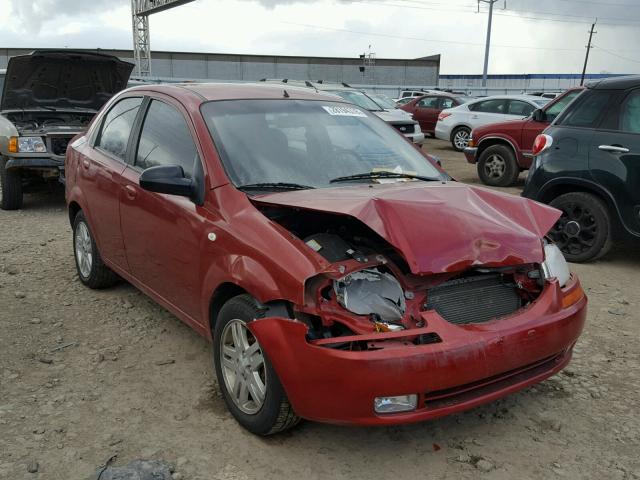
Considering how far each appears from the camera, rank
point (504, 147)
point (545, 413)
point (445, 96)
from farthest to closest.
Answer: point (445, 96), point (504, 147), point (545, 413)

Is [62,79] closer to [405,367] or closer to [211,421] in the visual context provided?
[211,421]

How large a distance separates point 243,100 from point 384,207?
1.44 meters

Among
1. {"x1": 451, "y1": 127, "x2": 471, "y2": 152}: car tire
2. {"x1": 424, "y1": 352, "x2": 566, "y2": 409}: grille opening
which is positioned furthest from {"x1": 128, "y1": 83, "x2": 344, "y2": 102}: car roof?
{"x1": 451, "y1": 127, "x2": 471, "y2": 152}: car tire

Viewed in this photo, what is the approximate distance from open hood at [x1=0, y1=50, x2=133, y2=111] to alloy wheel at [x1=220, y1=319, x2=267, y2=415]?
257 inches

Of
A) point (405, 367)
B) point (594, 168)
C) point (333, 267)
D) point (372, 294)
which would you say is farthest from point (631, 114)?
point (405, 367)

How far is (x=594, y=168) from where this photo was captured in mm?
5793

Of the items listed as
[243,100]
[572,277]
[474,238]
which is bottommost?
[572,277]

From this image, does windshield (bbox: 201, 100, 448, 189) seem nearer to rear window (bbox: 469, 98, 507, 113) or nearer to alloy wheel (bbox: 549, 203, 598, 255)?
alloy wheel (bbox: 549, 203, 598, 255)

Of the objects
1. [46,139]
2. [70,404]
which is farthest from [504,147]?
[70,404]

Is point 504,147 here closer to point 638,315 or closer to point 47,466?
point 638,315

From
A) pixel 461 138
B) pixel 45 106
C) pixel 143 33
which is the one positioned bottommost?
pixel 461 138

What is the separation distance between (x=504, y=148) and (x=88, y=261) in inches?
305

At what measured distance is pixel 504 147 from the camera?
34.9 ft

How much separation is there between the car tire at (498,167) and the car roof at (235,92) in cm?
693
